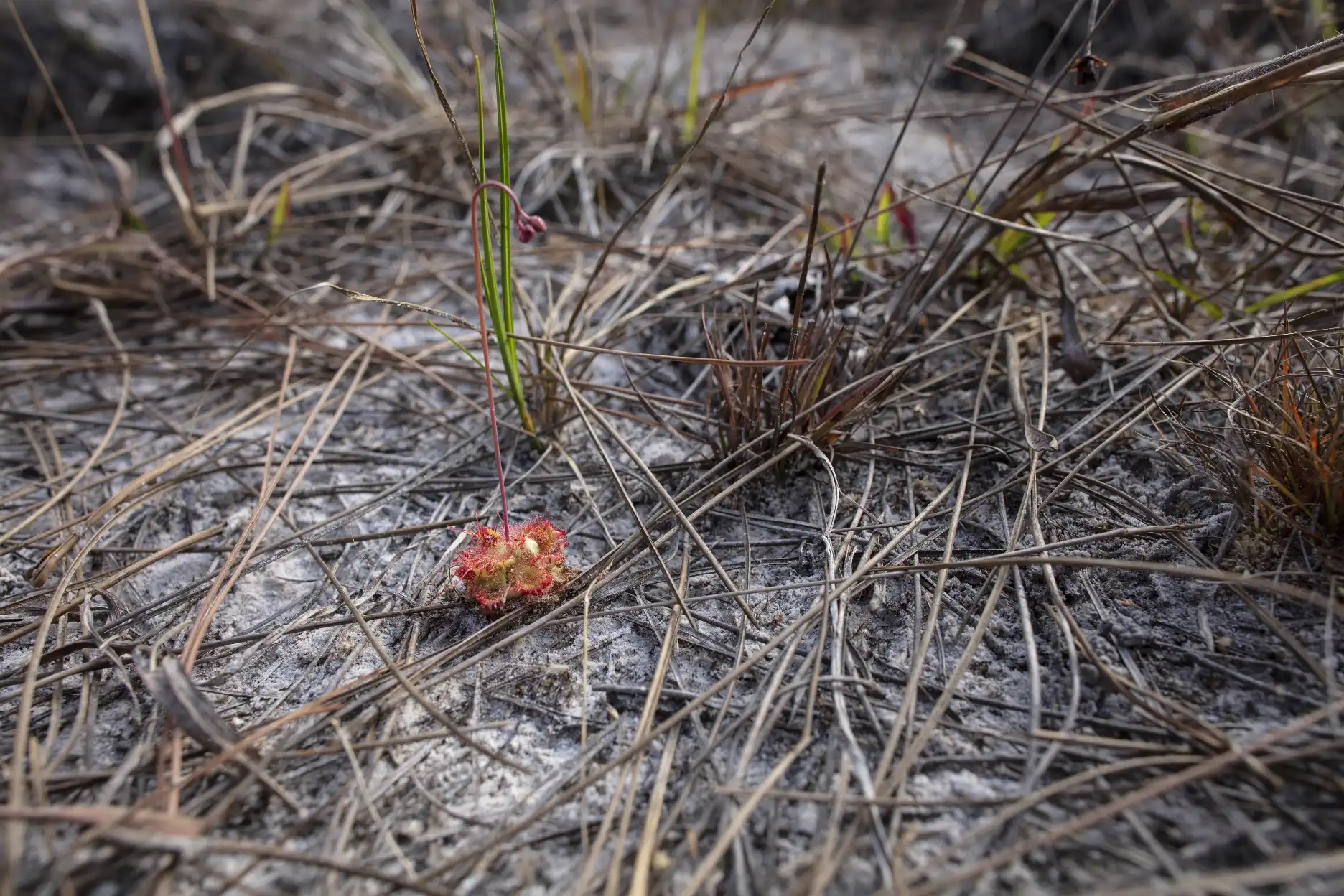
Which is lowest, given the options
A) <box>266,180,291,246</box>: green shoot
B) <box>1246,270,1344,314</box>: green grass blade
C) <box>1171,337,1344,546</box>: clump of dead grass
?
<box>266,180,291,246</box>: green shoot

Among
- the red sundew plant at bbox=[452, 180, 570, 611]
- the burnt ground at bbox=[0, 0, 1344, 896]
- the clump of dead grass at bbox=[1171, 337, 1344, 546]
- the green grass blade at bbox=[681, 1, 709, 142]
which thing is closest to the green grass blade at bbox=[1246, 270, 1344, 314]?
the burnt ground at bbox=[0, 0, 1344, 896]

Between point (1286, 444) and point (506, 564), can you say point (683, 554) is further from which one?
point (1286, 444)

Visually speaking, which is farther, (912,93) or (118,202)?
(912,93)

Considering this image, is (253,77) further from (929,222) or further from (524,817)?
(524,817)

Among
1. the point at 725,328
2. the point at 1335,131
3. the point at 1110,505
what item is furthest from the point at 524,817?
the point at 1335,131

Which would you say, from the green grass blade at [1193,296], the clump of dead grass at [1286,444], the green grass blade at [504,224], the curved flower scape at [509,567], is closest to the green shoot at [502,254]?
the green grass blade at [504,224]

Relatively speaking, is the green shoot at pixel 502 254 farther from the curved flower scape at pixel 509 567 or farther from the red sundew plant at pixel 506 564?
the curved flower scape at pixel 509 567

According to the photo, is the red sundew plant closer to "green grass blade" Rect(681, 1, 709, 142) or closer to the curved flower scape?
the curved flower scape
